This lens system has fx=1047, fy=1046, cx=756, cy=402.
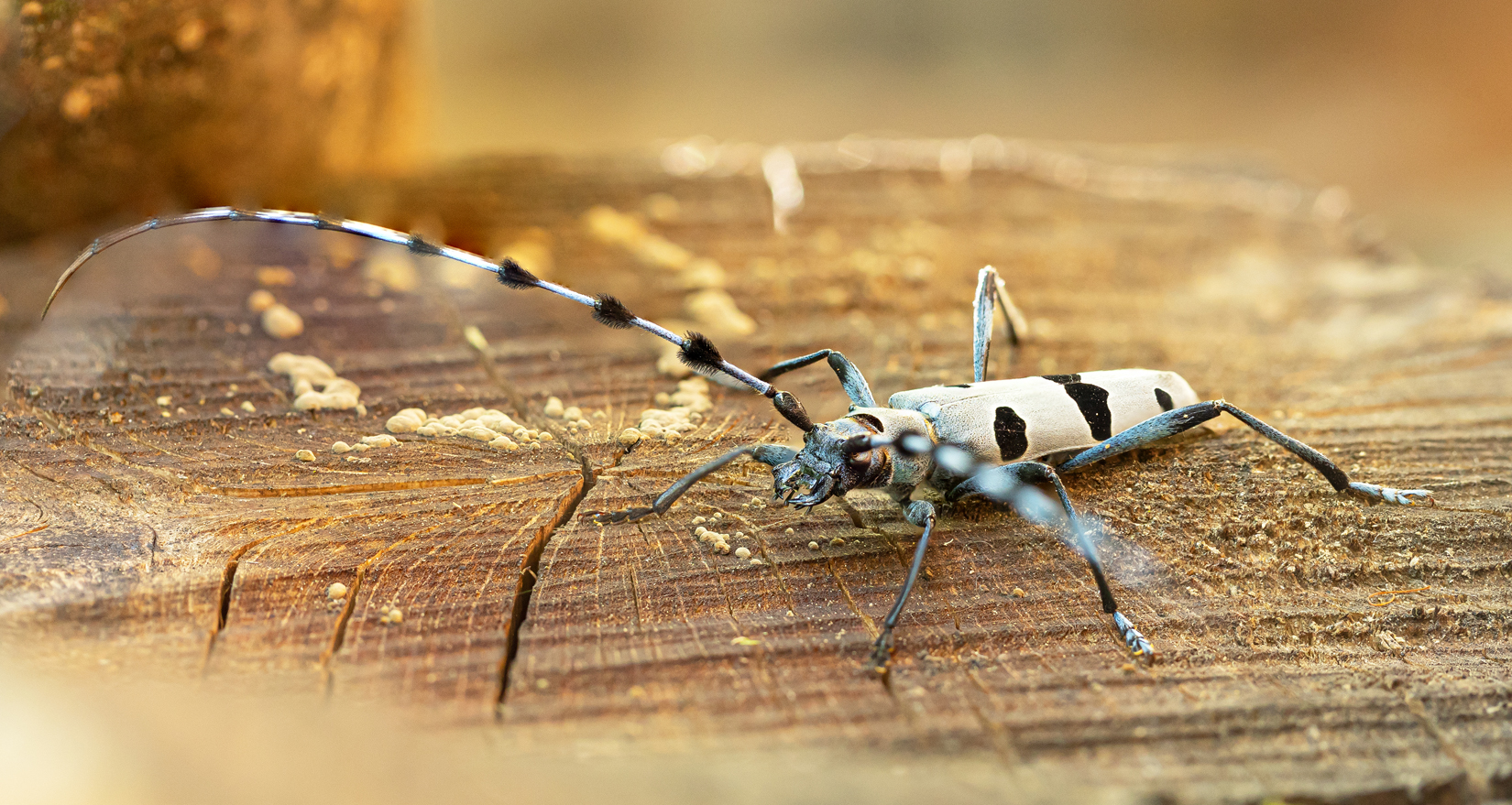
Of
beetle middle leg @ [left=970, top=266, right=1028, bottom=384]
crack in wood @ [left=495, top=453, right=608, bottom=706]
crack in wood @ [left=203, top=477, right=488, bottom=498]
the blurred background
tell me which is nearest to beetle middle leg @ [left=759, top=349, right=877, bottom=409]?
beetle middle leg @ [left=970, top=266, right=1028, bottom=384]

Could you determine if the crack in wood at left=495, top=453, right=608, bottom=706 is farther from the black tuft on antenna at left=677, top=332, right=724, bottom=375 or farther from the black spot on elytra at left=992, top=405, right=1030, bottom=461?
the black spot on elytra at left=992, top=405, right=1030, bottom=461

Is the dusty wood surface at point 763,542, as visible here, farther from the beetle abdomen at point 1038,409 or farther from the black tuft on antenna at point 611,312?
the black tuft on antenna at point 611,312

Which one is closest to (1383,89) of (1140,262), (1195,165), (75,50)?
(1195,165)

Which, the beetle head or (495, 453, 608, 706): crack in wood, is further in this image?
the beetle head

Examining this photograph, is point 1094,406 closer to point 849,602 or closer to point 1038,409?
point 1038,409

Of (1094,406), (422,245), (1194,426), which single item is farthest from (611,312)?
(1194,426)

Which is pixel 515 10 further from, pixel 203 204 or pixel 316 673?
pixel 316 673

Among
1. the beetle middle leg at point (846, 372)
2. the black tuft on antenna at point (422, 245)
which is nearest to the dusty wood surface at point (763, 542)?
the beetle middle leg at point (846, 372)

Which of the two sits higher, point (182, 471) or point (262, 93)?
point (262, 93)
